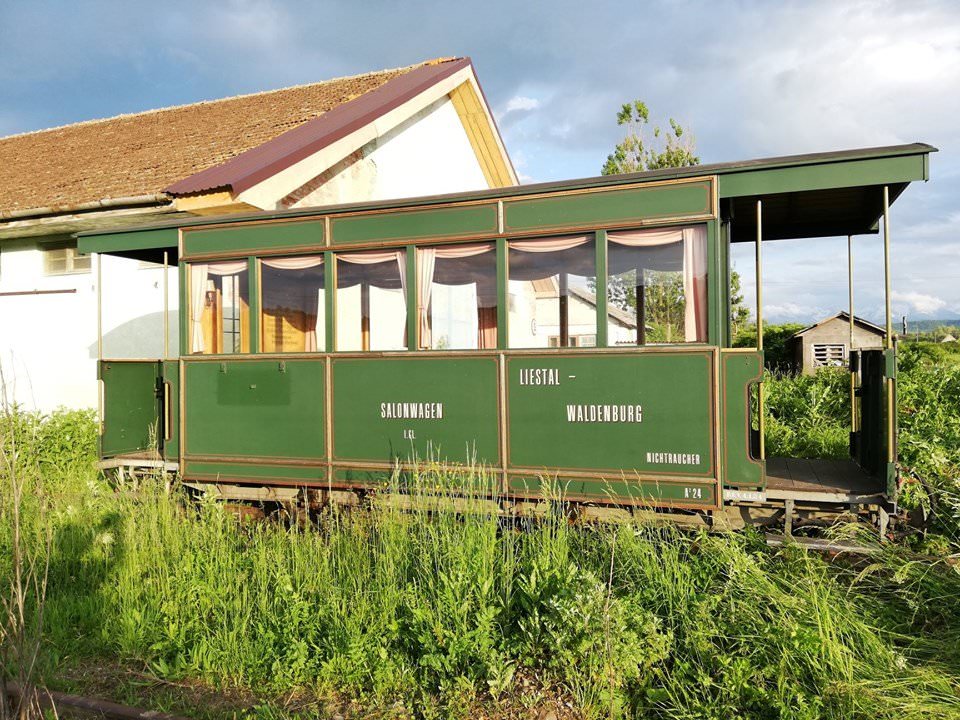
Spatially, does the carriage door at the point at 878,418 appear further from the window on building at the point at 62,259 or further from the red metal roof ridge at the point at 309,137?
the window on building at the point at 62,259

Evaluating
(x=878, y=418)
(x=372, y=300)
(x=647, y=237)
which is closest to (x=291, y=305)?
(x=372, y=300)

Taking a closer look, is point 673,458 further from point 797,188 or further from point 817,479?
point 797,188

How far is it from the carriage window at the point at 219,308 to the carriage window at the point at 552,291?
2.81 meters

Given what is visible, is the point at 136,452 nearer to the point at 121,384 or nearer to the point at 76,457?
the point at 121,384

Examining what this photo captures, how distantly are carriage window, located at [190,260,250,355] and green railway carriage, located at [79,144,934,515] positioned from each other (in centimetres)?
2

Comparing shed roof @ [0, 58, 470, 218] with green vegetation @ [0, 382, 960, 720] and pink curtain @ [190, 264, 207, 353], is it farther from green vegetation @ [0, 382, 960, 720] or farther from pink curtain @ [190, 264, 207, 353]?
green vegetation @ [0, 382, 960, 720]

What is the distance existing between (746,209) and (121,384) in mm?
6871

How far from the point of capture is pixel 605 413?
557 centimetres

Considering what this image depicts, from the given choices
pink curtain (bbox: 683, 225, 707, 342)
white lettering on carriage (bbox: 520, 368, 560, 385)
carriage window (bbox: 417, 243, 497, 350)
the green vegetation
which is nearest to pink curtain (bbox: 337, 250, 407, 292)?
carriage window (bbox: 417, 243, 497, 350)

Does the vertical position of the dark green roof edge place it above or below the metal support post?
above

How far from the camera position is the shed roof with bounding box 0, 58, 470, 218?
10008 millimetres

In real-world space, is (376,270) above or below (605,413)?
above

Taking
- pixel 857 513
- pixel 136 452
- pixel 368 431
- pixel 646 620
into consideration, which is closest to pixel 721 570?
pixel 646 620

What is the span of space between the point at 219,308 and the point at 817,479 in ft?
19.3
